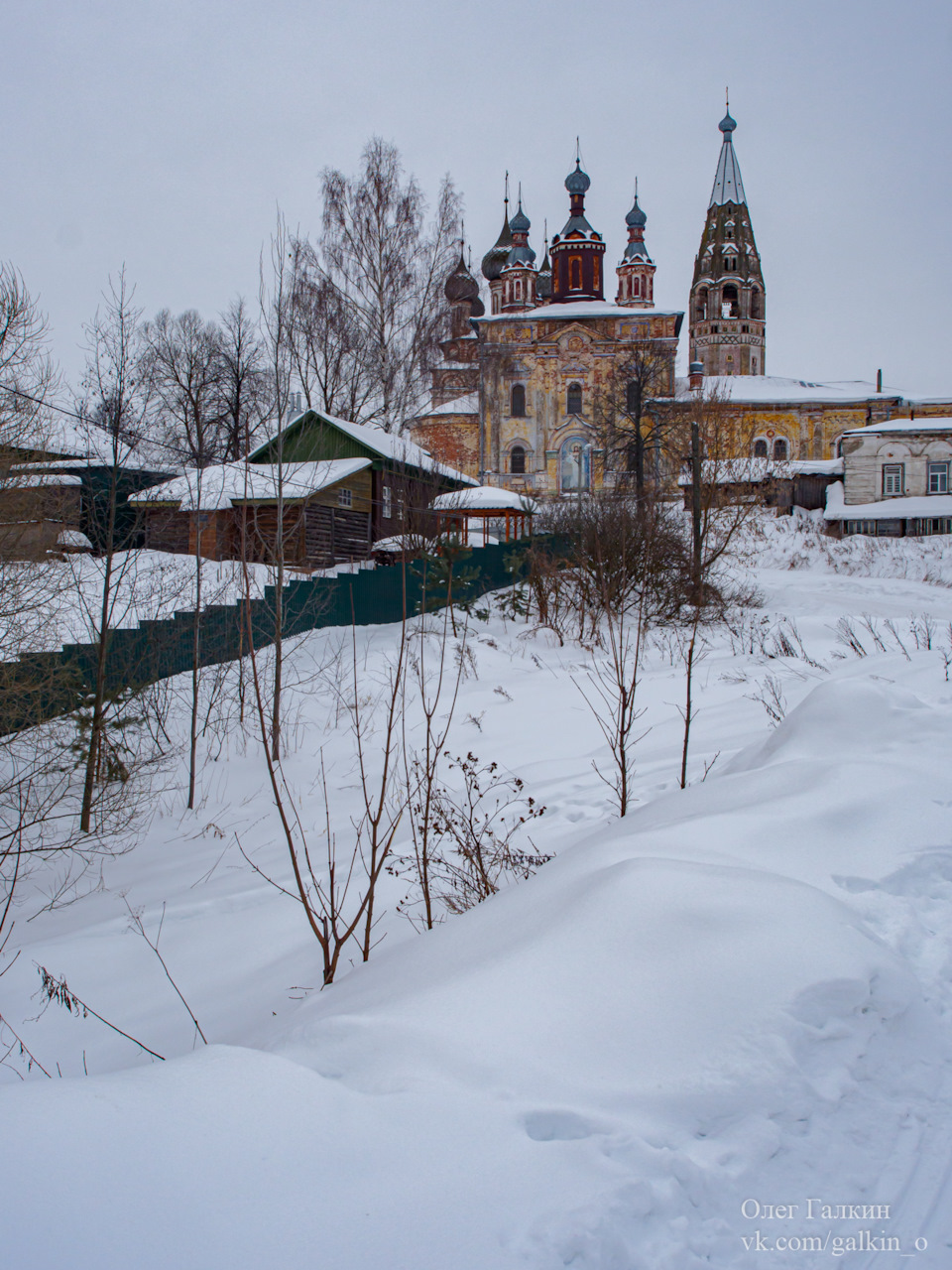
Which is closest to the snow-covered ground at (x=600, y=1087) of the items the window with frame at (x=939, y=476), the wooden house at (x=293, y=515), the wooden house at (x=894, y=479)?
the wooden house at (x=293, y=515)

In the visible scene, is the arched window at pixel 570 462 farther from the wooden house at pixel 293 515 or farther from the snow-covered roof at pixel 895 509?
the wooden house at pixel 293 515

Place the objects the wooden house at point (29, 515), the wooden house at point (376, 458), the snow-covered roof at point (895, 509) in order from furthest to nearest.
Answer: the snow-covered roof at point (895, 509) < the wooden house at point (376, 458) < the wooden house at point (29, 515)

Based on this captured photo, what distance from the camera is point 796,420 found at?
48.6 meters

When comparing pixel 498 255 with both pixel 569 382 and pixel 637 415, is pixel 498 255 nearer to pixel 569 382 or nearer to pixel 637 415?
pixel 569 382

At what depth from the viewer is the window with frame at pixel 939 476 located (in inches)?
1414

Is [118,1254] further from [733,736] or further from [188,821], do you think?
[188,821]

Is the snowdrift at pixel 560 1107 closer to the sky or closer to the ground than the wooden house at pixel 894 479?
closer to the ground

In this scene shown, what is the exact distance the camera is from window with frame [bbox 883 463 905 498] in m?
36.2

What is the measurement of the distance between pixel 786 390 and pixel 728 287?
18524 millimetres

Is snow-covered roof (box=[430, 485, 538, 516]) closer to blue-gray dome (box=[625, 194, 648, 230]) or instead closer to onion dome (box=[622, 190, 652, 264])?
onion dome (box=[622, 190, 652, 264])

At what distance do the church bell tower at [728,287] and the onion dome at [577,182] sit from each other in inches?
672

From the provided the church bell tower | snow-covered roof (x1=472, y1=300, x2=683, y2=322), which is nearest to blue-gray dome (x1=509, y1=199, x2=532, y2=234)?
snow-covered roof (x1=472, y1=300, x2=683, y2=322)

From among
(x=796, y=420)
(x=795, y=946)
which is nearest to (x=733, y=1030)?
(x=795, y=946)

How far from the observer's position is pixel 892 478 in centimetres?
3625
